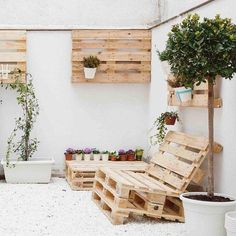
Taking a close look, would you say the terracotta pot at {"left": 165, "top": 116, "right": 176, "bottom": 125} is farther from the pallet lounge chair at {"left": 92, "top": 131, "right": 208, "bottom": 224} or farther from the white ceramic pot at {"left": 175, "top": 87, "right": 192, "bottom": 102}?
the white ceramic pot at {"left": 175, "top": 87, "right": 192, "bottom": 102}

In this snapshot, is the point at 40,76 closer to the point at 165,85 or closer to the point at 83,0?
the point at 83,0

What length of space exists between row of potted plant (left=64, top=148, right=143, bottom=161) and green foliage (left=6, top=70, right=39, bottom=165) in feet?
1.61

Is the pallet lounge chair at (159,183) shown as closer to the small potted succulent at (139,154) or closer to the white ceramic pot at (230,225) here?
the white ceramic pot at (230,225)

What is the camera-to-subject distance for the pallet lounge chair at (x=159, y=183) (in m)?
4.57

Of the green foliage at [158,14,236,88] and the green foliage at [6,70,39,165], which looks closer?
the green foliage at [158,14,236,88]

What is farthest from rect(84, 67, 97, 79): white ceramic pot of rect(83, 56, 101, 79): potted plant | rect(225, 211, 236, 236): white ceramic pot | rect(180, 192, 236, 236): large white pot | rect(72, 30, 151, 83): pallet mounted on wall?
rect(225, 211, 236, 236): white ceramic pot

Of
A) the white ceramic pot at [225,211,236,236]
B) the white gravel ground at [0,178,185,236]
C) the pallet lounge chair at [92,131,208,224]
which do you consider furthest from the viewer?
the pallet lounge chair at [92,131,208,224]

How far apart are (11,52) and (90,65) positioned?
1.04 m

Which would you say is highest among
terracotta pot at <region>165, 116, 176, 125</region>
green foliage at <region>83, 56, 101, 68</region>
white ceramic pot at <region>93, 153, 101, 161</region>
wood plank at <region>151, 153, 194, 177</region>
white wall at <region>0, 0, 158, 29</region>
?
white wall at <region>0, 0, 158, 29</region>

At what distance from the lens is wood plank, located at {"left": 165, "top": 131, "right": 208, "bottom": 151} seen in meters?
4.73

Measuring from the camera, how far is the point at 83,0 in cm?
741

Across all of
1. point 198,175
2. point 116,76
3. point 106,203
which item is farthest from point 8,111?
point 198,175

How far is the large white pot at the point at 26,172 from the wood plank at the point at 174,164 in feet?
5.66

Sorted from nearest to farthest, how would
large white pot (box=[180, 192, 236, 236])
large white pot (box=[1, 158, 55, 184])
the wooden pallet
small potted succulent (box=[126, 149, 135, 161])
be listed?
large white pot (box=[180, 192, 236, 236]), the wooden pallet, large white pot (box=[1, 158, 55, 184]), small potted succulent (box=[126, 149, 135, 161])
